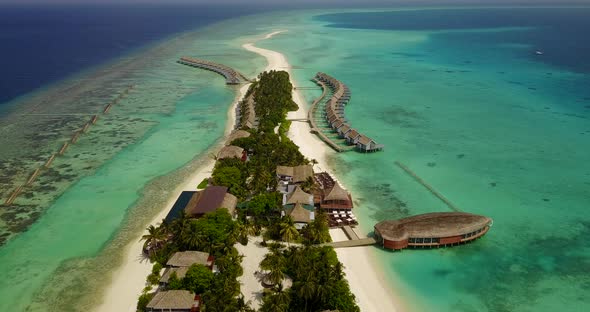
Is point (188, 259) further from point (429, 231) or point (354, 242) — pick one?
point (429, 231)

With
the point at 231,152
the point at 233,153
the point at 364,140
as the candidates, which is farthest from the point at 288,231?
the point at 364,140

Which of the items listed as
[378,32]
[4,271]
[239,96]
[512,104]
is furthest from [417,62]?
[4,271]

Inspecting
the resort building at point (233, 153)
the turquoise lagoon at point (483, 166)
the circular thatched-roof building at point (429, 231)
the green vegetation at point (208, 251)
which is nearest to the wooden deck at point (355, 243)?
the circular thatched-roof building at point (429, 231)

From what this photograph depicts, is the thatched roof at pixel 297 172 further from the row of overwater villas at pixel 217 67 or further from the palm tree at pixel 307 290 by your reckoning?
the row of overwater villas at pixel 217 67

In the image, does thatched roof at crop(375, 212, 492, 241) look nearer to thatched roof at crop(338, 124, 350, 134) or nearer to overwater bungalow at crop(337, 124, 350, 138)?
overwater bungalow at crop(337, 124, 350, 138)

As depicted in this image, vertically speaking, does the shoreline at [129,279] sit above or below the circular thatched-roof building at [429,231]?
below
